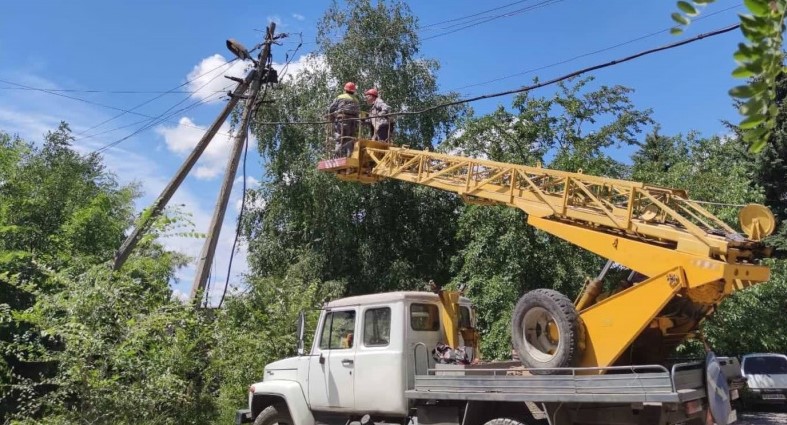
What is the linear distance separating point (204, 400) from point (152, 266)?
3.56 meters

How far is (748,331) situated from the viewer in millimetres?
15867

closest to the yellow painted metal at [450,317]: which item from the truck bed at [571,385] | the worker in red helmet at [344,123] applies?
the truck bed at [571,385]

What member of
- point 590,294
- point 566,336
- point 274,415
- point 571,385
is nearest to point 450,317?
point 590,294

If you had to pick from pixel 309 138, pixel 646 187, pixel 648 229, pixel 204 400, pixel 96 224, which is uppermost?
pixel 309 138

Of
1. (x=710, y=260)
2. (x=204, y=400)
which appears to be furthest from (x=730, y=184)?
(x=204, y=400)

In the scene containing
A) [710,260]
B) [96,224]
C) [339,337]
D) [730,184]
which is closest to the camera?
[710,260]

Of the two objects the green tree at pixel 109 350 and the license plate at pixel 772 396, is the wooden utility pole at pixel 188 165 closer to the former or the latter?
the green tree at pixel 109 350

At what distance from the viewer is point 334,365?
860 centimetres

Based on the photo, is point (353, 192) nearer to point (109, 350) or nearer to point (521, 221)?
point (521, 221)

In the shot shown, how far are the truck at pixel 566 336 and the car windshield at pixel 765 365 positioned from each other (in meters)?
12.4

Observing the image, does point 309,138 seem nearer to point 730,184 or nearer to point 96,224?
point 96,224

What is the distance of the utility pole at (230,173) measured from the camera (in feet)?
50.4

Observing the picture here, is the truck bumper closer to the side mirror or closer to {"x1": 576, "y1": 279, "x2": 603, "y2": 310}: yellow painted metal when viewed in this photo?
the side mirror

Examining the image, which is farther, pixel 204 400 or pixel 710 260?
pixel 204 400
